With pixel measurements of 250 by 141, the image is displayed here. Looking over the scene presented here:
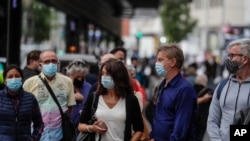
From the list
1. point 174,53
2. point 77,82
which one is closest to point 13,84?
point 174,53

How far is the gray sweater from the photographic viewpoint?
6.52 meters

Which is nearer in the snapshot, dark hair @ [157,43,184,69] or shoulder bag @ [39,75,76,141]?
dark hair @ [157,43,184,69]

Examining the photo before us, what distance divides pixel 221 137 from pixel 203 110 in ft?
17.0

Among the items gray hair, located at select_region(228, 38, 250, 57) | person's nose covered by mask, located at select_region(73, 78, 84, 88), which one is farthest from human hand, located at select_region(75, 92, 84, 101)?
gray hair, located at select_region(228, 38, 250, 57)

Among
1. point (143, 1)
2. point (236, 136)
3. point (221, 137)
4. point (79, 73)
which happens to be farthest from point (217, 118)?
point (143, 1)

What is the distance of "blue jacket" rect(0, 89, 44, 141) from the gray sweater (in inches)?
77.1

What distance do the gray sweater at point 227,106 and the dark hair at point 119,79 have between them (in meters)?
0.86

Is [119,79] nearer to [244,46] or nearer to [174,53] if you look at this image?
[174,53]

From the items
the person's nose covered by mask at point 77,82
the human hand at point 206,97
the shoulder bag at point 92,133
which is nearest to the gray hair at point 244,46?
the shoulder bag at point 92,133

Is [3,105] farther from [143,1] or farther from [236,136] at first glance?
[143,1]

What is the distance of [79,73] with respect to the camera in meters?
9.67

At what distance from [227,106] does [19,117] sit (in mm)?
2219

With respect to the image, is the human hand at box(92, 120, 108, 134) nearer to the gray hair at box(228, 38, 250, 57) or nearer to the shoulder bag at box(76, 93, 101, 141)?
the shoulder bag at box(76, 93, 101, 141)

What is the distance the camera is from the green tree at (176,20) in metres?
69.6
